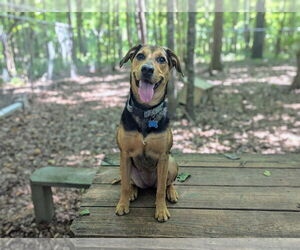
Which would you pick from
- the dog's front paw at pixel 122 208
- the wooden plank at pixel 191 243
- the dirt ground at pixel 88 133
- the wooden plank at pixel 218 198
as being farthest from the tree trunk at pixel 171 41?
the wooden plank at pixel 191 243

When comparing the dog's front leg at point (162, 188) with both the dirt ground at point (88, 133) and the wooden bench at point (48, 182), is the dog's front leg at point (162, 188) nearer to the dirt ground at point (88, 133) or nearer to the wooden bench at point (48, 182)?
the wooden bench at point (48, 182)

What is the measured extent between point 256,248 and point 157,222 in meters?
0.73

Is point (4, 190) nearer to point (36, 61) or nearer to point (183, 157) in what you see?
point (183, 157)

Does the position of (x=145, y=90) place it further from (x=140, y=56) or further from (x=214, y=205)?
(x=214, y=205)

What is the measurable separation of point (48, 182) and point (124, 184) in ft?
5.19

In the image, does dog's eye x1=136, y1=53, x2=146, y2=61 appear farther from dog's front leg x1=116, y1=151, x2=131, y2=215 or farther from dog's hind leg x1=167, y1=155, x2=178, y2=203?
dog's hind leg x1=167, y1=155, x2=178, y2=203

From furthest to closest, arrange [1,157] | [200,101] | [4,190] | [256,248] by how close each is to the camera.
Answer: [200,101] < [1,157] < [4,190] < [256,248]

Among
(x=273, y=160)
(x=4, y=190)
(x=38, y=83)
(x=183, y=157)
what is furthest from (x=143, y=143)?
(x=38, y=83)

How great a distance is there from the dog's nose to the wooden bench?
198cm

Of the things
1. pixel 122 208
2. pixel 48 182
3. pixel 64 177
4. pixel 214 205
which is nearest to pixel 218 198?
pixel 214 205

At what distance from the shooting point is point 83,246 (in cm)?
231

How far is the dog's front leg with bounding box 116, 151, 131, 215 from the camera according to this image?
243cm

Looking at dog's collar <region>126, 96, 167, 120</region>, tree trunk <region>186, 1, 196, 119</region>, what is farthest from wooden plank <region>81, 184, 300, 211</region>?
tree trunk <region>186, 1, 196, 119</region>

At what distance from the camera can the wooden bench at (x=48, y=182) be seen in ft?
12.1
